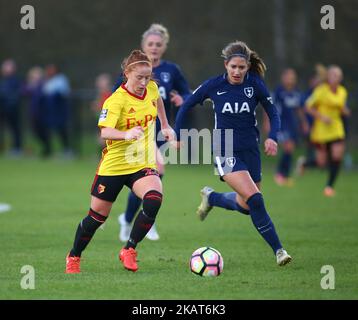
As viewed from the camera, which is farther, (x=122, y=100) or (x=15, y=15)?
(x=15, y=15)

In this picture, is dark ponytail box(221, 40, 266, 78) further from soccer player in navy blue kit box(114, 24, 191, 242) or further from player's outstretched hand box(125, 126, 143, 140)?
soccer player in navy blue kit box(114, 24, 191, 242)

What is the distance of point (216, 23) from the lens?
23250mm

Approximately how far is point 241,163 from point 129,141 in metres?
1.22

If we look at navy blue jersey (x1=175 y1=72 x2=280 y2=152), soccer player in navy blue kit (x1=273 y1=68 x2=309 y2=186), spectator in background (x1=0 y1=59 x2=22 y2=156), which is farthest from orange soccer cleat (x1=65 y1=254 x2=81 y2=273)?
spectator in background (x1=0 y1=59 x2=22 y2=156)

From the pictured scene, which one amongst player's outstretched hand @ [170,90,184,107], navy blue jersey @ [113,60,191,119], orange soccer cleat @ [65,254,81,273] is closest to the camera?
orange soccer cleat @ [65,254,81,273]

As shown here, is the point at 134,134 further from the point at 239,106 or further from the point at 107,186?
the point at 239,106

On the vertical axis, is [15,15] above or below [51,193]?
above

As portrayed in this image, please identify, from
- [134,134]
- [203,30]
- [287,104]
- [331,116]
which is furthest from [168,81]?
[203,30]

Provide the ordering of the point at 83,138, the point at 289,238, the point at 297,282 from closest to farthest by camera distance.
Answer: the point at 297,282 < the point at 289,238 < the point at 83,138

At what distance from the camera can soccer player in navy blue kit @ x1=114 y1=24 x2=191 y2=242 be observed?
1034 cm

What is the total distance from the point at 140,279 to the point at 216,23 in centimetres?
1593

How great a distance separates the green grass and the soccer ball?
0.11 m
